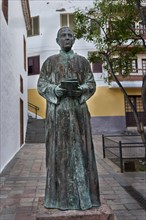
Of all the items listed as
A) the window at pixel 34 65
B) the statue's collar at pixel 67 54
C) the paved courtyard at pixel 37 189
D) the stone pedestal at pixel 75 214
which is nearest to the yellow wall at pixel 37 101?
the window at pixel 34 65

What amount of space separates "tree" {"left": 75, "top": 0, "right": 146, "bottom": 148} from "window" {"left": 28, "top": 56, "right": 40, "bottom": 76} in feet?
41.1

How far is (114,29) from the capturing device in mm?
8727

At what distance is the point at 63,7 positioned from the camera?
22.1m

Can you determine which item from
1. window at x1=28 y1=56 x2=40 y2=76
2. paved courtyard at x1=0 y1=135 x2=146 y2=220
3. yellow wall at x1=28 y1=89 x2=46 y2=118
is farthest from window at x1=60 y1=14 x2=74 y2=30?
paved courtyard at x1=0 y1=135 x2=146 y2=220

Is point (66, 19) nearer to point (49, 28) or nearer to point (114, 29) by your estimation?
point (49, 28)

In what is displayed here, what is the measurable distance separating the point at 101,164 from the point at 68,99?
6.84 meters

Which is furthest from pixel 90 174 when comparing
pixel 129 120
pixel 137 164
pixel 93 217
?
pixel 129 120

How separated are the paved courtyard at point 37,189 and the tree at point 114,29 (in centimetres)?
158

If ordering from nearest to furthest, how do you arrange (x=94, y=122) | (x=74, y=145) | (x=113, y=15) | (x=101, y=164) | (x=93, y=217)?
(x=93, y=217), (x=74, y=145), (x=113, y=15), (x=101, y=164), (x=94, y=122)

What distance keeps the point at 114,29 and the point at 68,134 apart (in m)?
6.63

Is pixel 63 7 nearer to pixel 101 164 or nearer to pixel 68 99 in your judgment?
pixel 101 164

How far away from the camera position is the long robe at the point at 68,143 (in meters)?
2.83

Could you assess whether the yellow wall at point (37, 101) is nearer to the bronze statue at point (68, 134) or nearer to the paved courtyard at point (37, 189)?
the paved courtyard at point (37, 189)

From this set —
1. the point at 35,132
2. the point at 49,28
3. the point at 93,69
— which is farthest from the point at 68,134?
the point at 49,28
